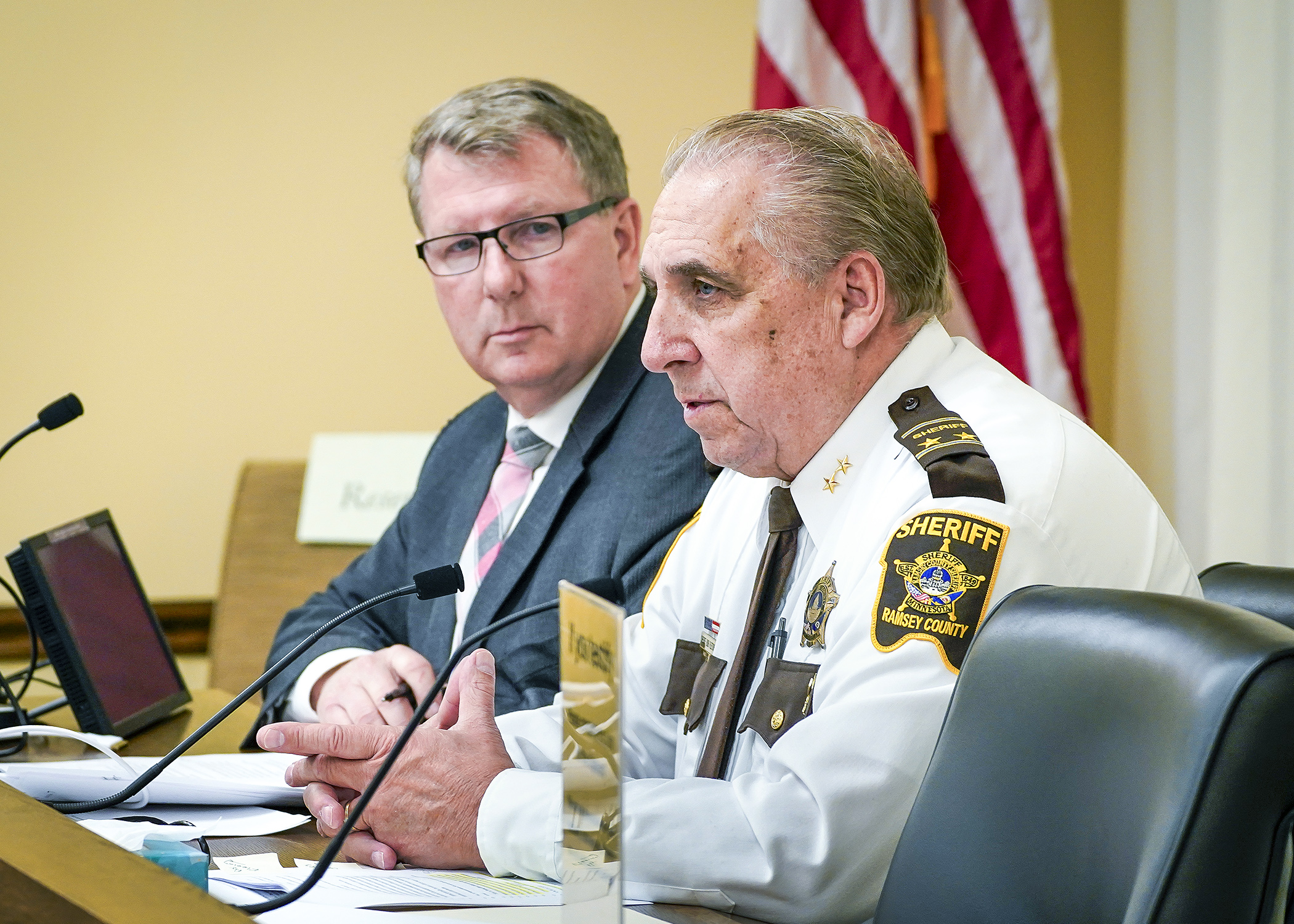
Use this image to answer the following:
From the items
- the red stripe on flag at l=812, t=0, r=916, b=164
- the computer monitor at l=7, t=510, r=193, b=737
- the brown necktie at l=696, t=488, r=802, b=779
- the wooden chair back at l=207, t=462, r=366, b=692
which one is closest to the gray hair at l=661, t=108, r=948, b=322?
the brown necktie at l=696, t=488, r=802, b=779

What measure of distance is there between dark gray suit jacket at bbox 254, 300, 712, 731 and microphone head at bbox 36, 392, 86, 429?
0.45 metres

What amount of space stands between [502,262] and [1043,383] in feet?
4.41

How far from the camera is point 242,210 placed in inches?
110

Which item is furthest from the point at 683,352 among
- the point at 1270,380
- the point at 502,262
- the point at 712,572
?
the point at 1270,380

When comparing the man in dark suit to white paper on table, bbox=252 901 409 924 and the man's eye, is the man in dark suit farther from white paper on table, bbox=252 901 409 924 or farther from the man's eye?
white paper on table, bbox=252 901 409 924

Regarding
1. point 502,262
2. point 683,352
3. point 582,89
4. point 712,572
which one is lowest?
point 712,572

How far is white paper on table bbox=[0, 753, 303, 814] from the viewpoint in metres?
1.19

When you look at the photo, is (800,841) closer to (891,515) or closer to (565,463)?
(891,515)

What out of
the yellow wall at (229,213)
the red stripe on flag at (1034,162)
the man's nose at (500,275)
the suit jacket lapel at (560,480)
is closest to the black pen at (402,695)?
the suit jacket lapel at (560,480)

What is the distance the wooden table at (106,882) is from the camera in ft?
2.19

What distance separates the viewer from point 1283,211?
2078mm

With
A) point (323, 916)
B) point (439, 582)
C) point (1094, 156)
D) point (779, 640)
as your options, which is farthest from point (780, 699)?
point (1094, 156)

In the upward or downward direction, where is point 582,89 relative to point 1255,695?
upward

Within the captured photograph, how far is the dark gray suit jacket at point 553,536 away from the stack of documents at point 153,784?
37 centimetres
